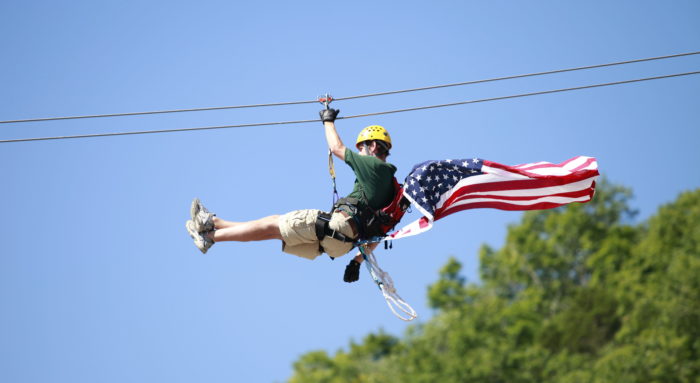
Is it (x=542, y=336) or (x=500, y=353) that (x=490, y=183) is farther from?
(x=542, y=336)

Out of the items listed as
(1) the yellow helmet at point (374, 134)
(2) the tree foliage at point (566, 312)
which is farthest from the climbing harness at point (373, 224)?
(2) the tree foliage at point (566, 312)

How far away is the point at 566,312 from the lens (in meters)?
40.0

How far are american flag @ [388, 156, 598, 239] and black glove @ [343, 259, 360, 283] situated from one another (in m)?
0.69

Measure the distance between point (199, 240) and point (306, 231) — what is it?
3.55 feet

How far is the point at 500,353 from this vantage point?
34.0 m

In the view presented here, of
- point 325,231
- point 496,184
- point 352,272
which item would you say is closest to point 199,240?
point 325,231

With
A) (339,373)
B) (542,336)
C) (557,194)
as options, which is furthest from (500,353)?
(557,194)

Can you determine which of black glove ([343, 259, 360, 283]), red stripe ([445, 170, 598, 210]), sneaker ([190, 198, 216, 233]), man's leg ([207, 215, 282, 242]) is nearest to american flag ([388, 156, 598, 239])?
red stripe ([445, 170, 598, 210])

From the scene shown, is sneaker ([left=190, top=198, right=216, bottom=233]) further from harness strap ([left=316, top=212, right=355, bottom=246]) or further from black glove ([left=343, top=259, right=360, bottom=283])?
black glove ([left=343, top=259, right=360, bottom=283])

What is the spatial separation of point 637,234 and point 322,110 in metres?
35.2

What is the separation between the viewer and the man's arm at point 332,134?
10.7 m

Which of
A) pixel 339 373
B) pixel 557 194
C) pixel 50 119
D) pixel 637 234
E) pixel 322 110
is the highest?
pixel 637 234

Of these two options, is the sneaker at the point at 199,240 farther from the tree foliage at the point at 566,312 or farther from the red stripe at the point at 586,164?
the tree foliage at the point at 566,312

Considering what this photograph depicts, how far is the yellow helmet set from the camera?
1093 cm
